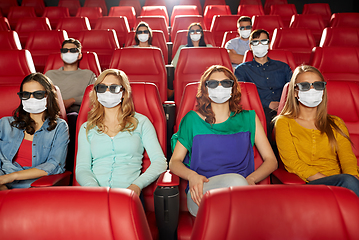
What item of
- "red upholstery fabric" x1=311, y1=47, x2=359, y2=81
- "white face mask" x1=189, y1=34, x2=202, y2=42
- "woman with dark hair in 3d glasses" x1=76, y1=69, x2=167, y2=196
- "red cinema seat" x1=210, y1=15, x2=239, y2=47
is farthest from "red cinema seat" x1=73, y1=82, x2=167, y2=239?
"red cinema seat" x1=210, y1=15, x2=239, y2=47

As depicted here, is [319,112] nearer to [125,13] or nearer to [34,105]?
[34,105]

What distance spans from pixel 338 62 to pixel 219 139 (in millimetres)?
1795

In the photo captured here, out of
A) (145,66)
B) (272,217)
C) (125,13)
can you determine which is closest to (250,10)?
(125,13)

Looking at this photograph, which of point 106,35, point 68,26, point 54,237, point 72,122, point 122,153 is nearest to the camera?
point 54,237

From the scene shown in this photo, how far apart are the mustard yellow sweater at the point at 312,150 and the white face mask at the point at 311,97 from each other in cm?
13

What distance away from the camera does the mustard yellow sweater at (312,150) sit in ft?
5.13

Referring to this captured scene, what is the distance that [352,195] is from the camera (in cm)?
69

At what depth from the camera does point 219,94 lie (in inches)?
62.4

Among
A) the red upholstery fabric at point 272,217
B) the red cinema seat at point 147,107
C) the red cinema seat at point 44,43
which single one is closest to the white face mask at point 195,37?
the red cinema seat at point 44,43

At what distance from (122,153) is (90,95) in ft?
1.21

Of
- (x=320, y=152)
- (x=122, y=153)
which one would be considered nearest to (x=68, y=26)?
(x=122, y=153)

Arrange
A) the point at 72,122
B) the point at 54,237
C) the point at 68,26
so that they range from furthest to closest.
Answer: the point at 68,26 < the point at 72,122 < the point at 54,237

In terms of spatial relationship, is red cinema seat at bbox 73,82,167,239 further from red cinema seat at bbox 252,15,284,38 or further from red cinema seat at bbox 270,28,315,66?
red cinema seat at bbox 252,15,284,38

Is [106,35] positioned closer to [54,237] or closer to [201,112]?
[201,112]
